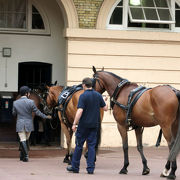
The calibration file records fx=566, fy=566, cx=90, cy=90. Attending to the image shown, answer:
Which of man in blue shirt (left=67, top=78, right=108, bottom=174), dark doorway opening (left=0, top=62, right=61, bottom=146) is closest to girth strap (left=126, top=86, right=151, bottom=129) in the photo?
man in blue shirt (left=67, top=78, right=108, bottom=174)

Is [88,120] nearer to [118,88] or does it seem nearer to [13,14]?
[118,88]

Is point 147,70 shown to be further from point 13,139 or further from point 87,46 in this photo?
point 13,139

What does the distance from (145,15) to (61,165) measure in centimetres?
668

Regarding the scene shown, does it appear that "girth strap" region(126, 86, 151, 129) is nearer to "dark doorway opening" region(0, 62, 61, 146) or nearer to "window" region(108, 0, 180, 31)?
"window" region(108, 0, 180, 31)

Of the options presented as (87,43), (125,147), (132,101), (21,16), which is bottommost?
(125,147)

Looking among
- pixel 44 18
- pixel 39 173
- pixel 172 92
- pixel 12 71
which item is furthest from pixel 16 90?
pixel 172 92

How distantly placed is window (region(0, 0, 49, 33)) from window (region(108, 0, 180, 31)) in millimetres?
2461

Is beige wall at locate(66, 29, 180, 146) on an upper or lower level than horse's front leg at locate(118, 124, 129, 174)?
upper

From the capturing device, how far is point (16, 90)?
1814cm

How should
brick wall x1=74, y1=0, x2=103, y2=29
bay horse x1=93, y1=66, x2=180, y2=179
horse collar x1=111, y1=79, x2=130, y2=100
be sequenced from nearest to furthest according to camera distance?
1. bay horse x1=93, y1=66, x2=180, y2=179
2. horse collar x1=111, y1=79, x2=130, y2=100
3. brick wall x1=74, y1=0, x2=103, y2=29

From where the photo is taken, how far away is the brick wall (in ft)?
55.5

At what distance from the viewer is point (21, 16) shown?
18.3m

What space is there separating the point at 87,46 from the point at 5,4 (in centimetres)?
327

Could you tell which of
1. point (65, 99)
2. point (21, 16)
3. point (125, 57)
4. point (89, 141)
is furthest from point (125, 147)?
point (21, 16)
